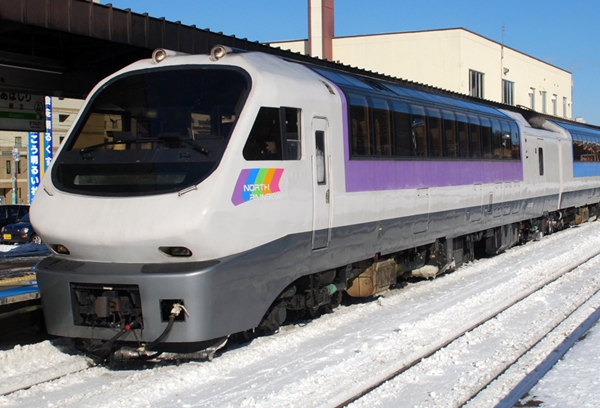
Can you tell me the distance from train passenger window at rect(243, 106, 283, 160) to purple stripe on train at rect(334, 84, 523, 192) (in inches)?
56.4

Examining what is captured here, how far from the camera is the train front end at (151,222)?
6277mm

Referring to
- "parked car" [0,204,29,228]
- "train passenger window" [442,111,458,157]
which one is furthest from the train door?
"parked car" [0,204,29,228]

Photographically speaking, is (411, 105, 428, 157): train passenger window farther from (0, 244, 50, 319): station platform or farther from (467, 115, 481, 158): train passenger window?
(0, 244, 50, 319): station platform

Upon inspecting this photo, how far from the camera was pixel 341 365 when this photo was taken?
262 inches

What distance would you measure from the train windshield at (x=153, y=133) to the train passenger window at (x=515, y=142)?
9488mm

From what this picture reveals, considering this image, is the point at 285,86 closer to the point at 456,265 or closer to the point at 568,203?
the point at 456,265

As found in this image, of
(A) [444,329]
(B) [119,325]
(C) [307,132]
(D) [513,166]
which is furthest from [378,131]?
(D) [513,166]

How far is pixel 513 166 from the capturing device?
1515 centimetres

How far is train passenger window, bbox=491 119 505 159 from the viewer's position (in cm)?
1399

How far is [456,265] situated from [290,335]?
19.1 feet

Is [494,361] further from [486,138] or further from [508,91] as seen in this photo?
[508,91]

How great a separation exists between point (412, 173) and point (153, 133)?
4363mm

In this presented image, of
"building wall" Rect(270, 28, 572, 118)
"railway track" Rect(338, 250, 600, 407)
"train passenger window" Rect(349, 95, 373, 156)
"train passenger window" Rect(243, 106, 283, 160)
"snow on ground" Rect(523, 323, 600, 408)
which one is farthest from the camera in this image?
"building wall" Rect(270, 28, 572, 118)

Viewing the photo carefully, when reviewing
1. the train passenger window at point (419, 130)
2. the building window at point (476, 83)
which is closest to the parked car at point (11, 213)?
the train passenger window at point (419, 130)
